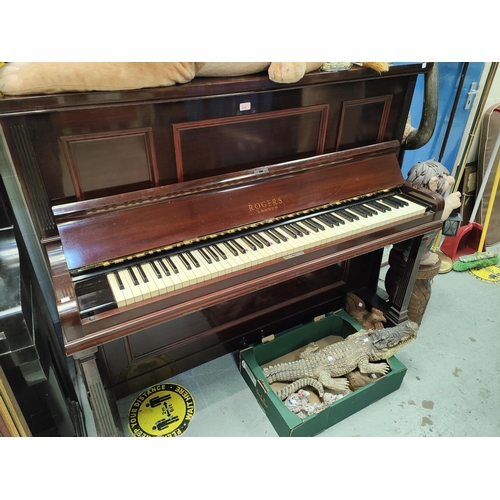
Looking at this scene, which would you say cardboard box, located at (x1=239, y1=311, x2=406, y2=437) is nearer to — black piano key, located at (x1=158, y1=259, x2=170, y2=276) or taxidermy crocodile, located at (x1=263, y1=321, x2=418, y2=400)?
taxidermy crocodile, located at (x1=263, y1=321, x2=418, y2=400)

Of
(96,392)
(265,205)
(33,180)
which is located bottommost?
(96,392)

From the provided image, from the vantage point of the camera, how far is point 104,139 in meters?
1.51

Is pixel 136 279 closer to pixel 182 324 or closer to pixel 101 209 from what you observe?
pixel 101 209

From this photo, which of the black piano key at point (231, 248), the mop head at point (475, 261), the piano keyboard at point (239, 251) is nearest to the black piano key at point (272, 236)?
the piano keyboard at point (239, 251)

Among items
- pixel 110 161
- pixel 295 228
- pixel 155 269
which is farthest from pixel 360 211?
pixel 110 161

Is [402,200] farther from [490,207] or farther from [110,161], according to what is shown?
[490,207]

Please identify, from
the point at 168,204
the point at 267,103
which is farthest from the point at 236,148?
the point at 168,204

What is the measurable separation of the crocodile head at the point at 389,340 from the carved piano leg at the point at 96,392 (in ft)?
4.77

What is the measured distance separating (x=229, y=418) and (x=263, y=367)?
0.37m

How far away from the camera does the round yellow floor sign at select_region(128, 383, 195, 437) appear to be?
2.03 m

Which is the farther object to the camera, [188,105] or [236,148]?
[236,148]

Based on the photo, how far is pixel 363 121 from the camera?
2.16 meters

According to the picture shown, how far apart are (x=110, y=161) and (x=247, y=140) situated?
660mm

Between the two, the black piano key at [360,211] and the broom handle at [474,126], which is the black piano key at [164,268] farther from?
the broom handle at [474,126]
